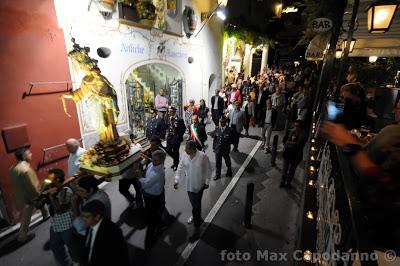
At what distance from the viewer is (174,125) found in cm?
794

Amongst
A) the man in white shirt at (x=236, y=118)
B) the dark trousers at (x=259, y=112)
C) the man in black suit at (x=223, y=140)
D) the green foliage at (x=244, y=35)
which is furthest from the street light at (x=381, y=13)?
the green foliage at (x=244, y=35)

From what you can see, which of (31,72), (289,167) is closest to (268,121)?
(289,167)

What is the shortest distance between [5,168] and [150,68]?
878cm

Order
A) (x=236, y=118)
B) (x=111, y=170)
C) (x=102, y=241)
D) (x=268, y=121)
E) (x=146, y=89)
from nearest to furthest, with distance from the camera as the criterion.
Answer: (x=102, y=241)
(x=111, y=170)
(x=236, y=118)
(x=268, y=121)
(x=146, y=89)

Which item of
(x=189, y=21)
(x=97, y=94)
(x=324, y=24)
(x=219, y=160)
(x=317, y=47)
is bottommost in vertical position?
(x=219, y=160)

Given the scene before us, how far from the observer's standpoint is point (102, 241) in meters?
2.84

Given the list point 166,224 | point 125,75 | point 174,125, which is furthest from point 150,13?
point 166,224

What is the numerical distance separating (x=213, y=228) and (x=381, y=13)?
6296 millimetres

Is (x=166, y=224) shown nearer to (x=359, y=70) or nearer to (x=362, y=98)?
(x=362, y=98)

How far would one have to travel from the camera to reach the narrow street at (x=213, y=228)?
466 centimetres

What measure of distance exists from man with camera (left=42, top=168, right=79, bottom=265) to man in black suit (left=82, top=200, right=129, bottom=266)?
3.18 feet

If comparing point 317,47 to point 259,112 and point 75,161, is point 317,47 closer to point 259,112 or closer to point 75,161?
point 259,112

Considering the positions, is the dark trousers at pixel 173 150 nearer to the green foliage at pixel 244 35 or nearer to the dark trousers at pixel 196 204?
the dark trousers at pixel 196 204

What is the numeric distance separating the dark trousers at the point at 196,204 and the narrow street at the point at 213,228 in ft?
0.79
